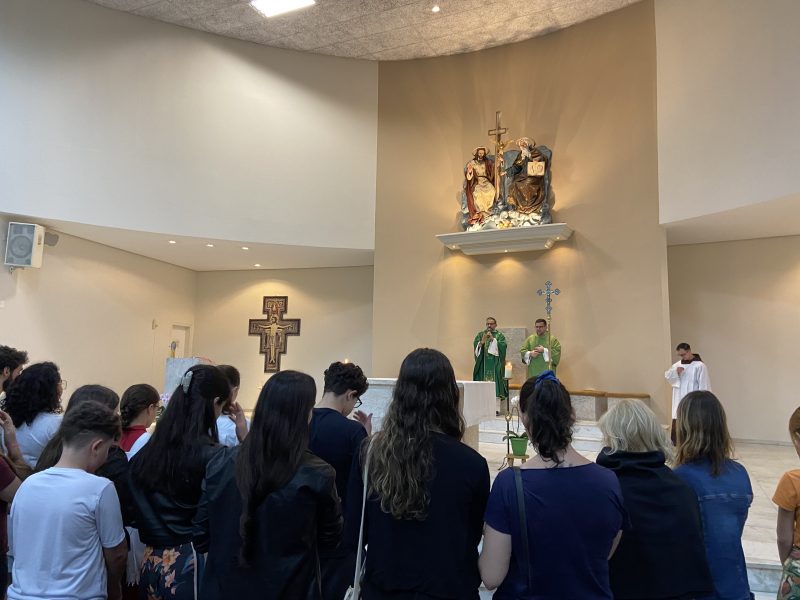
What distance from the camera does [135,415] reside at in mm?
2508

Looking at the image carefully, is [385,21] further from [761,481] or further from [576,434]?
[761,481]

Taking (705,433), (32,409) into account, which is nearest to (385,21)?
(32,409)

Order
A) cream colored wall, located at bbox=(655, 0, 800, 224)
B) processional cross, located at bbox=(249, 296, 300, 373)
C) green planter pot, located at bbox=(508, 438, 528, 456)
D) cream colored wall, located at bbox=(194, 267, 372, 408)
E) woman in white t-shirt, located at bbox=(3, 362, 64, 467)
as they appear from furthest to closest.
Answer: processional cross, located at bbox=(249, 296, 300, 373)
cream colored wall, located at bbox=(194, 267, 372, 408)
cream colored wall, located at bbox=(655, 0, 800, 224)
green planter pot, located at bbox=(508, 438, 528, 456)
woman in white t-shirt, located at bbox=(3, 362, 64, 467)

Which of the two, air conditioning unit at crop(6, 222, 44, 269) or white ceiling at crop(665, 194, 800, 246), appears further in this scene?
air conditioning unit at crop(6, 222, 44, 269)

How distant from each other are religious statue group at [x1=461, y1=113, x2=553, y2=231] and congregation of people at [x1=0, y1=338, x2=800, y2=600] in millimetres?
8202

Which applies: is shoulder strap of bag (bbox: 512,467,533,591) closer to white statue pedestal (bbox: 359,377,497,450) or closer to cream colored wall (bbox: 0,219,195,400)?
white statue pedestal (bbox: 359,377,497,450)

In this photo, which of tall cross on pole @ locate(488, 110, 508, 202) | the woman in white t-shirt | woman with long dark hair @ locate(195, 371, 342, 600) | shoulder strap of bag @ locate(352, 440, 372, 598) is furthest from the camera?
tall cross on pole @ locate(488, 110, 508, 202)

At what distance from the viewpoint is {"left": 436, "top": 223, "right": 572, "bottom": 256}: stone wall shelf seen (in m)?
9.72

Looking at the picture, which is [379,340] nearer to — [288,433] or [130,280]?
[130,280]

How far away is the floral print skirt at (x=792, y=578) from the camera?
205 centimetres

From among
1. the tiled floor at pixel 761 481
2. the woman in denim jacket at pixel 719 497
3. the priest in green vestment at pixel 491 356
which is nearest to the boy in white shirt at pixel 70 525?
the woman in denim jacket at pixel 719 497

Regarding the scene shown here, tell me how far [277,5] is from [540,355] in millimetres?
7355

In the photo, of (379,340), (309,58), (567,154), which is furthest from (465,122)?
(379,340)

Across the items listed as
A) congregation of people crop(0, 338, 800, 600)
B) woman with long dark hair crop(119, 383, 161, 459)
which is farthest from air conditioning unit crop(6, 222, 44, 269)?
congregation of people crop(0, 338, 800, 600)
